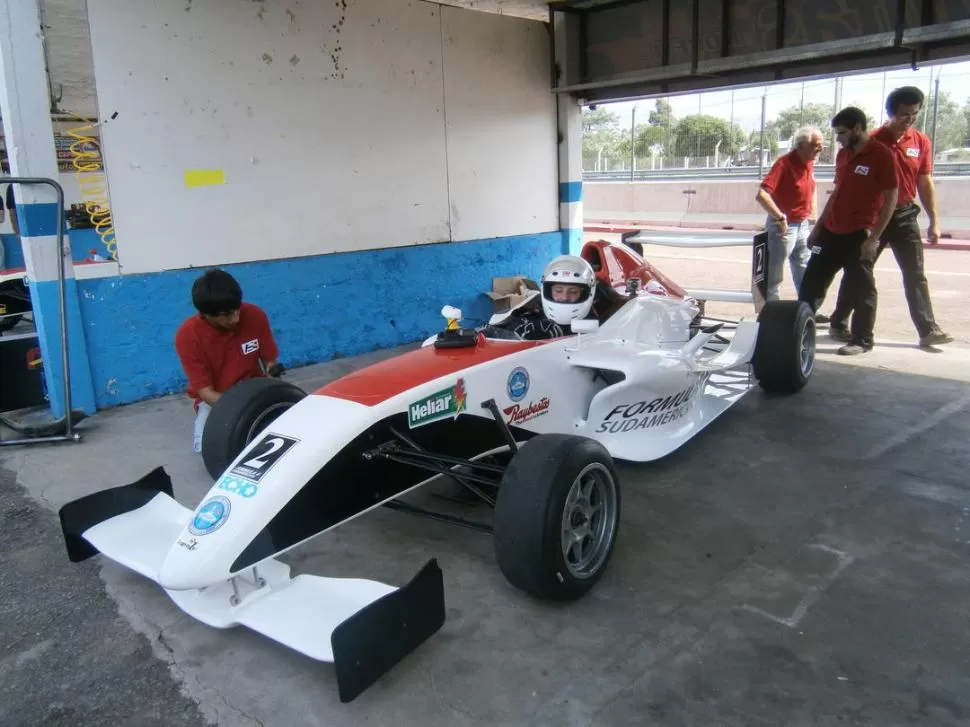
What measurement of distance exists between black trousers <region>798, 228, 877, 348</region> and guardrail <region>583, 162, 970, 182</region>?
12.3 meters

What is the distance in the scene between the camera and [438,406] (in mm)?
3453

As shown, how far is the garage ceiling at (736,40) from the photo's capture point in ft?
20.7

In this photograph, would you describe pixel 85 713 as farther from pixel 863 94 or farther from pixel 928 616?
pixel 863 94

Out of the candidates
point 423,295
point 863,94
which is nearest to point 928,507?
point 423,295

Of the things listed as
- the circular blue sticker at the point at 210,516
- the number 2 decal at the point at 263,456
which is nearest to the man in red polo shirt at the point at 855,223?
the number 2 decal at the point at 263,456

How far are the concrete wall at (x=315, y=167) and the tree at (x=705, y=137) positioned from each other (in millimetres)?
15466

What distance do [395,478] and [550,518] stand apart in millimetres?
787

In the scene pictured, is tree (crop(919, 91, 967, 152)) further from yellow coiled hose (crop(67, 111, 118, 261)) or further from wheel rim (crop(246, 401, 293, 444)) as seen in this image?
wheel rim (crop(246, 401, 293, 444))

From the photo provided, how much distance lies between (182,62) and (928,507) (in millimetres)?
6063

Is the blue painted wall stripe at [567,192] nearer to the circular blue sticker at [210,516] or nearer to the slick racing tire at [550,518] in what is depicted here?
the slick racing tire at [550,518]

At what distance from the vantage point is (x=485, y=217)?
8875 millimetres

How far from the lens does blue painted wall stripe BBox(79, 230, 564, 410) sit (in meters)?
6.13

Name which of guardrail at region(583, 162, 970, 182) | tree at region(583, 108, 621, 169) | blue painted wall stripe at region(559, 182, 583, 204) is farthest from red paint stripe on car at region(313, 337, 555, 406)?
tree at region(583, 108, 621, 169)

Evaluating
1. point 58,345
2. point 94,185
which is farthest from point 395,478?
point 94,185
